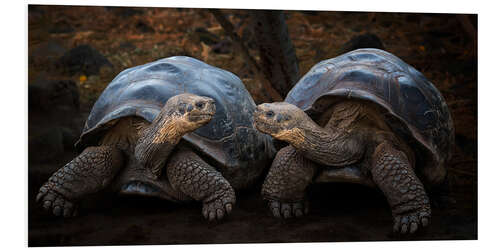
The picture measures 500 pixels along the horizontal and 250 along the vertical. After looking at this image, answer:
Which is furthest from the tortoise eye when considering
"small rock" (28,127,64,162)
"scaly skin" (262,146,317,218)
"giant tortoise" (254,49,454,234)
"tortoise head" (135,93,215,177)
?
"small rock" (28,127,64,162)

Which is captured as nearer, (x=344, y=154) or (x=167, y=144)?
(x=167, y=144)

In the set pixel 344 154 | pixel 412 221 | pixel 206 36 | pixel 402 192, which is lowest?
pixel 412 221

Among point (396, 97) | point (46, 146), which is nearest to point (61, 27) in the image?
point (46, 146)

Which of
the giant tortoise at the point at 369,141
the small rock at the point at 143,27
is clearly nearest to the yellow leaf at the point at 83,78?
the small rock at the point at 143,27

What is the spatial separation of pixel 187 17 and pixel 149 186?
2777 mm

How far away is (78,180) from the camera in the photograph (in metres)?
2.92

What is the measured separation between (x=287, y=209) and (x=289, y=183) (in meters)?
0.13

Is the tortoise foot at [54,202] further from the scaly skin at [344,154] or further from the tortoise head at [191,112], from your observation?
the scaly skin at [344,154]

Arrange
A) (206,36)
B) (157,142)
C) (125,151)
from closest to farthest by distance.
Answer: (157,142)
(125,151)
(206,36)

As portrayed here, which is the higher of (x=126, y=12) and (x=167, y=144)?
(x=126, y=12)

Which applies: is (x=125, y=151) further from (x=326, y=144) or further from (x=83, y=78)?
(x=83, y=78)

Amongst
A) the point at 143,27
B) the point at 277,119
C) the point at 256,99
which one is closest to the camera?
the point at 277,119

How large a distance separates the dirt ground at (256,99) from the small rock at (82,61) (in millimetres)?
14

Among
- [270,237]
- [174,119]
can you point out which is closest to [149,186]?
[174,119]
